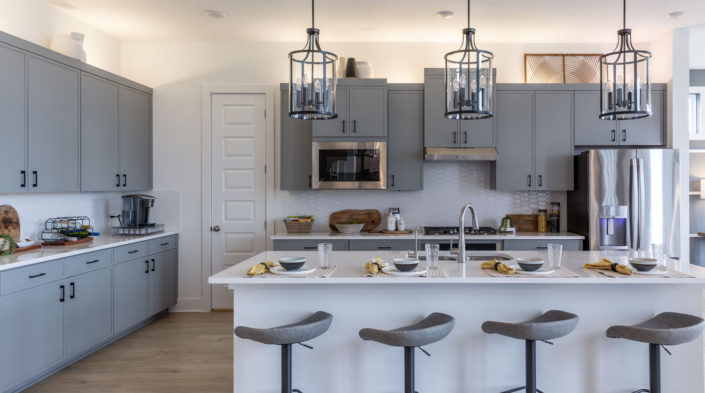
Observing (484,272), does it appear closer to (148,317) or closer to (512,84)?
(512,84)

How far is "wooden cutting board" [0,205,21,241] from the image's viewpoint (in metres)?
3.35

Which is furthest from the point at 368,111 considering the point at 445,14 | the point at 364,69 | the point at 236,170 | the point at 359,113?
the point at 236,170

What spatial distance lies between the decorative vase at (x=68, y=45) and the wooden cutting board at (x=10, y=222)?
1380 millimetres

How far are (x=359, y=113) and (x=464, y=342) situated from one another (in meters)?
2.70

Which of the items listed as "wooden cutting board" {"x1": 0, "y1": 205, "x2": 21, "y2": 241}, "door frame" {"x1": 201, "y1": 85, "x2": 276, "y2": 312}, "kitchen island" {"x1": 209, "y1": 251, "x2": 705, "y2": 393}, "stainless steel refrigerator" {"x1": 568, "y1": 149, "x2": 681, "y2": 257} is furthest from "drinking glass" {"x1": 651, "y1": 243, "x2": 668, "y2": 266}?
"wooden cutting board" {"x1": 0, "y1": 205, "x2": 21, "y2": 241}

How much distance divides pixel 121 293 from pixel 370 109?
288cm

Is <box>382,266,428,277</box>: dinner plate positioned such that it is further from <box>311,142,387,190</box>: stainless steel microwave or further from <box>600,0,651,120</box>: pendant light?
<box>311,142,387,190</box>: stainless steel microwave

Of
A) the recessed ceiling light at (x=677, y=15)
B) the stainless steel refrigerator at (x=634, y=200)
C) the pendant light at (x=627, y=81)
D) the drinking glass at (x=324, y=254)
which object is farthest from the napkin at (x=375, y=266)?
the recessed ceiling light at (x=677, y=15)

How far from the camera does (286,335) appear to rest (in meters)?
2.13

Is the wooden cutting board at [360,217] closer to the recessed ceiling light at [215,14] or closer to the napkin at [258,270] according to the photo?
the recessed ceiling light at [215,14]

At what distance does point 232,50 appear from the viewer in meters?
5.05

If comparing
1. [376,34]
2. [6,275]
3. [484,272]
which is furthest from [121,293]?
[376,34]

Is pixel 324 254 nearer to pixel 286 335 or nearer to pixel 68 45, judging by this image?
pixel 286 335

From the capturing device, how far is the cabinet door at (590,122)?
466 cm
